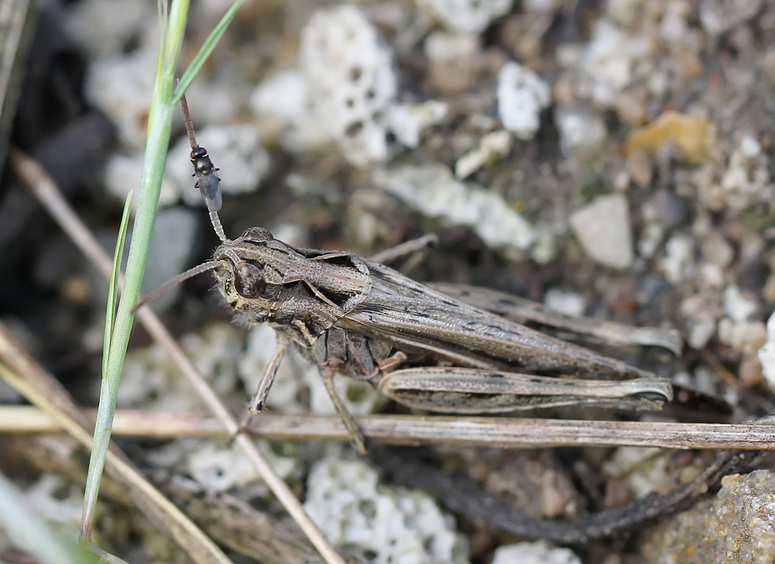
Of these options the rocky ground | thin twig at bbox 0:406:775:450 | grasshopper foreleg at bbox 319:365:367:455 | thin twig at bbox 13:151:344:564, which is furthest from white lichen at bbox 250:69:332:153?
thin twig at bbox 0:406:775:450

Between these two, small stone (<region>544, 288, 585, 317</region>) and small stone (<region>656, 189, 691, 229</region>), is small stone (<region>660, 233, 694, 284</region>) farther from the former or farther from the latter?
small stone (<region>544, 288, 585, 317</region>)

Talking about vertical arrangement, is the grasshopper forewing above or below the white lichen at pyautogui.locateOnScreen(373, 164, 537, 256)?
below

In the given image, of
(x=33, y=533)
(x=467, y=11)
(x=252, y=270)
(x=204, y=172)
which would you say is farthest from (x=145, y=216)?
(x=467, y=11)

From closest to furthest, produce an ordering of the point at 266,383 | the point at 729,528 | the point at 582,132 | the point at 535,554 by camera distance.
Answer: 1. the point at 729,528
2. the point at 535,554
3. the point at 266,383
4. the point at 582,132

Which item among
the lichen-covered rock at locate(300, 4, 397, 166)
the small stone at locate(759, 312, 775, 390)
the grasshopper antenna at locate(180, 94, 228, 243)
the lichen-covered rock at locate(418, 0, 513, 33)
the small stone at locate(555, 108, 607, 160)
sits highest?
the lichen-covered rock at locate(418, 0, 513, 33)

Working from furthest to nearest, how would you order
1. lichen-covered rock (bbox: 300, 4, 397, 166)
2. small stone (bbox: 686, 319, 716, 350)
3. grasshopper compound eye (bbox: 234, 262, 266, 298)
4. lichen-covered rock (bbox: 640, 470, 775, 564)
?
lichen-covered rock (bbox: 300, 4, 397, 166) → small stone (bbox: 686, 319, 716, 350) → grasshopper compound eye (bbox: 234, 262, 266, 298) → lichen-covered rock (bbox: 640, 470, 775, 564)

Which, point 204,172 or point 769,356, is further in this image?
point 769,356

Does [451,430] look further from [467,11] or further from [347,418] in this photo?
[467,11]
